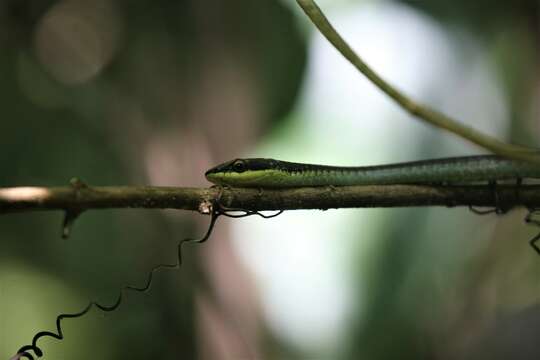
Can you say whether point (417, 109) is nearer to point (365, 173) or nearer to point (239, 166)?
point (239, 166)

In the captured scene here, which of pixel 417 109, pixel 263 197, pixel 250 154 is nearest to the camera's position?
pixel 417 109

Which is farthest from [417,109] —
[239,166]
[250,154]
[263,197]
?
[250,154]

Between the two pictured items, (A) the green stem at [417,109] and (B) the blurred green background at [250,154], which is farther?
(B) the blurred green background at [250,154]

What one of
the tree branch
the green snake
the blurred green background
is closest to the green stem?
the tree branch

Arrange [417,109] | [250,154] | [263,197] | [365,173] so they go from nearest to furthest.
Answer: [417,109] < [263,197] < [365,173] < [250,154]

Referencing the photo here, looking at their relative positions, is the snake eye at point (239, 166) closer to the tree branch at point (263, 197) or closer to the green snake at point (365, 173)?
the green snake at point (365, 173)

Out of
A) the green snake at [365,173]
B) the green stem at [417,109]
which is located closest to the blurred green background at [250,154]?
the green snake at [365,173]
